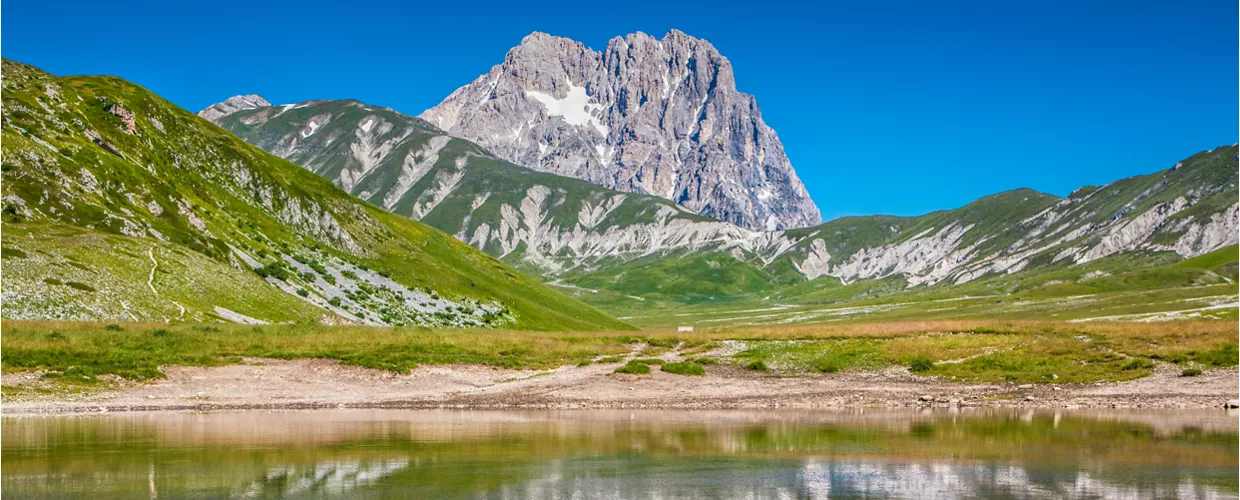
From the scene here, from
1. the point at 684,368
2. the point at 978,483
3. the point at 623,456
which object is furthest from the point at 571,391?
the point at 978,483

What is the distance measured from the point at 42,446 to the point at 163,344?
94.4 feet

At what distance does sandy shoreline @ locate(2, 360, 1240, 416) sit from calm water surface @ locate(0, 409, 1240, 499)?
14.0ft

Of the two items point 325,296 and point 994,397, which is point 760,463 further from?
point 325,296

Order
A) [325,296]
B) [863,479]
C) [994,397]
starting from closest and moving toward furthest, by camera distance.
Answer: [863,479]
[994,397]
[325,296]

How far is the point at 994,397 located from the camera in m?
50.0

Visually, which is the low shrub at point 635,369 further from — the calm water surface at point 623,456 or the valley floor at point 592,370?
the calm water surface at point 623,456

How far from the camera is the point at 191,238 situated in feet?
364

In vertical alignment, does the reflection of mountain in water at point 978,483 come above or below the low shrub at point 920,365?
below

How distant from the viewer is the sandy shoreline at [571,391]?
47.1 m

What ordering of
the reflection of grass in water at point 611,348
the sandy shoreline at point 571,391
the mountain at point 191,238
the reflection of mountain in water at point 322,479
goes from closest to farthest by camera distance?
the reflection of mountain in water at point 322,479 < the sandy shoreline at point 571,391 < the reflection of grass in water at point 611,348 < the mountain at point 191,238

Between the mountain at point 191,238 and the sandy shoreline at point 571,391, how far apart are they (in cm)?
2714

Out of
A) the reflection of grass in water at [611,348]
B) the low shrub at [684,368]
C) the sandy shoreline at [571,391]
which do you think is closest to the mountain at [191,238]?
the reflection of grass in water at [611,348]

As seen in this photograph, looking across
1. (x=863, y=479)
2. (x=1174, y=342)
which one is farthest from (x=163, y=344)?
(x=1174, y=342)

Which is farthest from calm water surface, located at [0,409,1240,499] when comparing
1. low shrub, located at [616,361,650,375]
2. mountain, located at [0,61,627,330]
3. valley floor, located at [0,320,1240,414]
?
mountain, located at [0,61,627,330]
